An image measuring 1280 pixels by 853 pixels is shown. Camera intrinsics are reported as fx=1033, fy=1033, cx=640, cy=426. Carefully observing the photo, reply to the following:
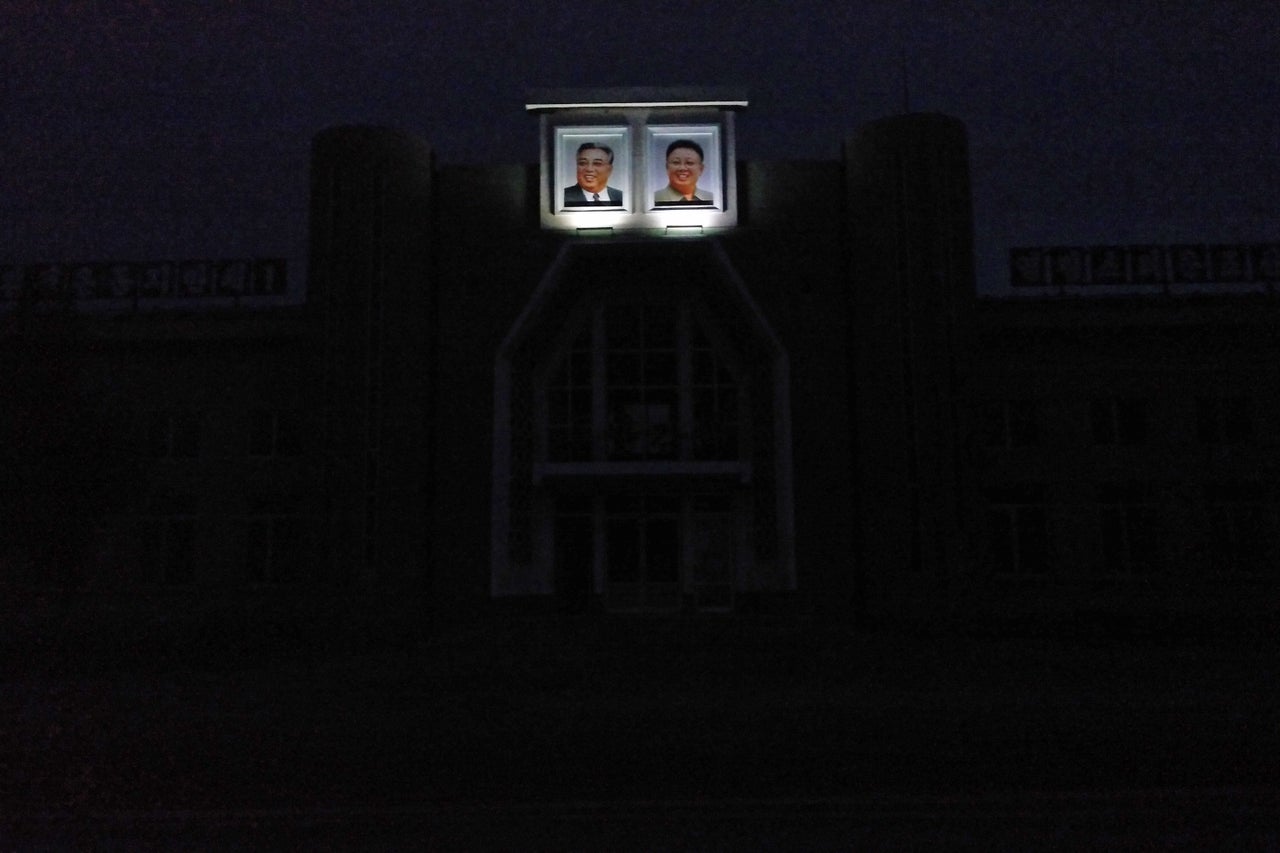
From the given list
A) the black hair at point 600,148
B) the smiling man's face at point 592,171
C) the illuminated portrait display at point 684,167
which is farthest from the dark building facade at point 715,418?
the black hair at point 600,148

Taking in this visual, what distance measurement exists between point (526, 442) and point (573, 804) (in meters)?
19.7

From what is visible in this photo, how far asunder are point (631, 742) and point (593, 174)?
20.2m

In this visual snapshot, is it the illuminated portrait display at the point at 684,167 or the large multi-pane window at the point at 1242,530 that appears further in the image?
the illuminated portrait display at the point at 684,167

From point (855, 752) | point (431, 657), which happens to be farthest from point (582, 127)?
point (855, 752)

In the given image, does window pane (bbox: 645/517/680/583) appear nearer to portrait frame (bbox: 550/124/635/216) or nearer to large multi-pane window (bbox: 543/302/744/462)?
large multi-pane window (bbox: 543/302/744/462)

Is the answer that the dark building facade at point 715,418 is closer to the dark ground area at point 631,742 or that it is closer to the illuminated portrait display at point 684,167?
the illuminated portrait display at point 684,167

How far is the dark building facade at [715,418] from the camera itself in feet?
87.1

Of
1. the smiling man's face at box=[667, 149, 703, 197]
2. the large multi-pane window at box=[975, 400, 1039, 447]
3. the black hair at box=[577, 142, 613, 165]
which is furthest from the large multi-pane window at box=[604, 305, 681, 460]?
the large multi-pane window at box=[975, 400, 1039, 447]

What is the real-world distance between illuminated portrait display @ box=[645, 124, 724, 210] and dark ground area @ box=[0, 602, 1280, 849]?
42.2 ft

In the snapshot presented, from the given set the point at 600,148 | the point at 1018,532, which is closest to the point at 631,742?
the point at 1018,532

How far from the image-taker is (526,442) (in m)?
27.4

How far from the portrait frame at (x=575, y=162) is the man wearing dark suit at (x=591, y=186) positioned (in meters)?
0.09

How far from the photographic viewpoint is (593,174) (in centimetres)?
2823

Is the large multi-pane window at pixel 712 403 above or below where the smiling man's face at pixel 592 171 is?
below
